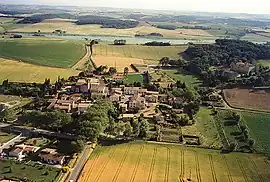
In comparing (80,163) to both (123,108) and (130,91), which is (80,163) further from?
(130,91)

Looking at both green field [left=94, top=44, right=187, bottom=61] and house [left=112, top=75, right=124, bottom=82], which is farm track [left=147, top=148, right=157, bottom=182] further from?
green field [left=94, top=44, right=187, bottom=61]

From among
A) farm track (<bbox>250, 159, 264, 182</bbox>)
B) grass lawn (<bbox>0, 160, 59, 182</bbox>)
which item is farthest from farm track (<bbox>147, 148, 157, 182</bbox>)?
farm track (<bbox>250, 159, 264, 182</bbox>)

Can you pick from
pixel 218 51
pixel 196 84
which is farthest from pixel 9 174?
pixel 218 51

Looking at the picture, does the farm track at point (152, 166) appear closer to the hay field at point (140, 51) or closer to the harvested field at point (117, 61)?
the harvested field at point (117, 61)

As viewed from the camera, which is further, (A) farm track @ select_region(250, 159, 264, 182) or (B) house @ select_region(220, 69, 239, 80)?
(B) house @ select_region(220, 69, 239, 80)

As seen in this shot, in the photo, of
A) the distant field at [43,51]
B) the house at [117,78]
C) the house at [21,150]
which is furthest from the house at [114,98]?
the distant field at [43,51]

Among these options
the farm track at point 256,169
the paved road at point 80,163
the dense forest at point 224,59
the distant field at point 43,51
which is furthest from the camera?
the distant field at point 43,51

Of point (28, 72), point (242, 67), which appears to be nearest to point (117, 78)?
point (28, 72)
